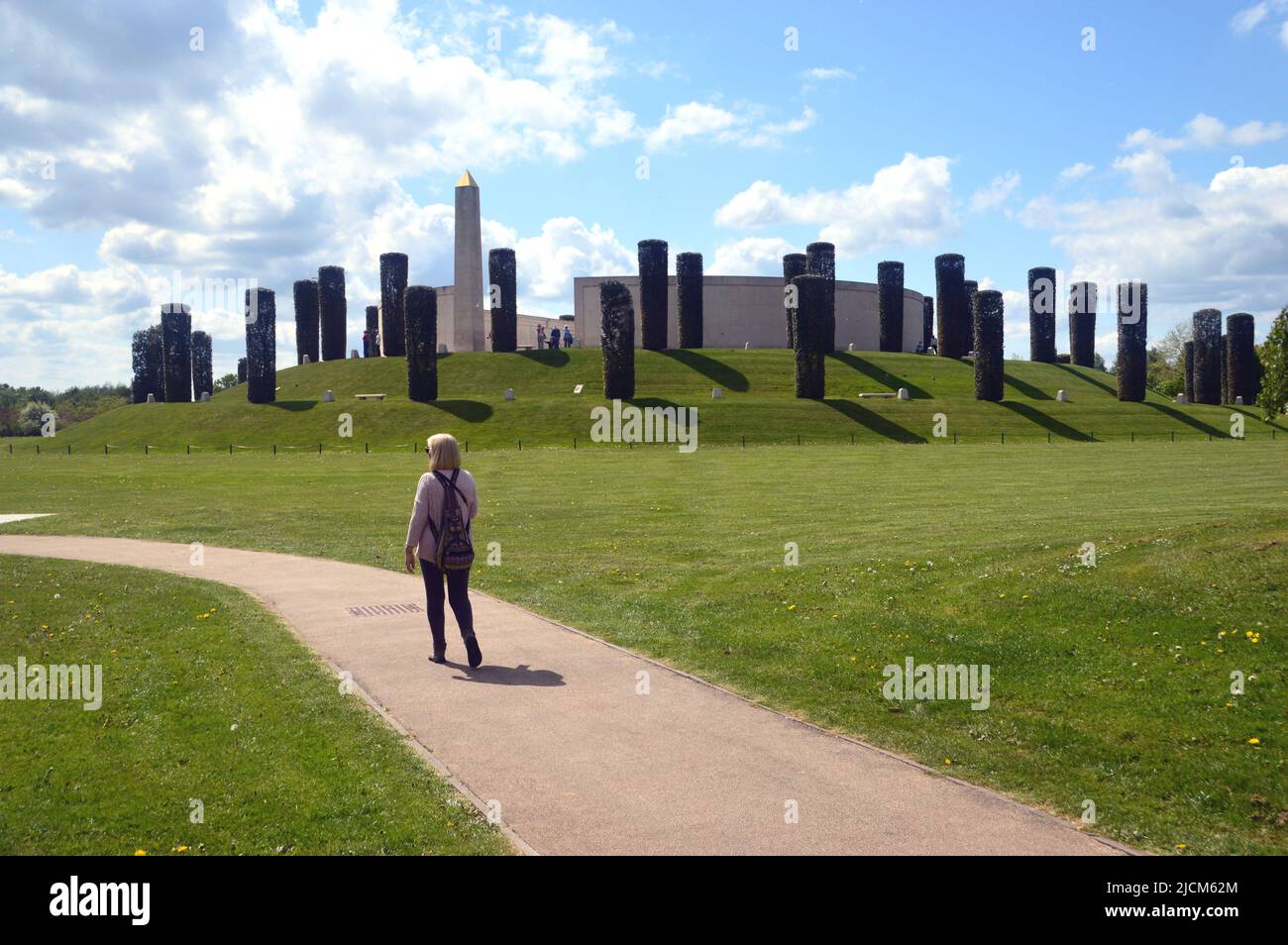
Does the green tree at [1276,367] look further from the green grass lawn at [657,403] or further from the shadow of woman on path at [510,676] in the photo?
the green grass lawn at [657,403]

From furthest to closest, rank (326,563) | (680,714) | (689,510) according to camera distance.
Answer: (689,510) < (326,563) < (680,714)

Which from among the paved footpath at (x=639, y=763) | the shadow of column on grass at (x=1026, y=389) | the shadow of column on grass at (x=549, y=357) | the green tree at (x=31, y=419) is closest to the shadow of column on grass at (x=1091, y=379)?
the shadow of column on grass at (x=1026, y=389)

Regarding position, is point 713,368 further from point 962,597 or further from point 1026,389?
point 962,597

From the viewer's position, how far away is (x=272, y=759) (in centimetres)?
762

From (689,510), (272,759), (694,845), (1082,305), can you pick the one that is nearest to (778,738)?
(694,845)

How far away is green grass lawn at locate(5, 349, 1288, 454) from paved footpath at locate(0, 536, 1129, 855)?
41.9 metres

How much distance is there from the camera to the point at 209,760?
301 inches

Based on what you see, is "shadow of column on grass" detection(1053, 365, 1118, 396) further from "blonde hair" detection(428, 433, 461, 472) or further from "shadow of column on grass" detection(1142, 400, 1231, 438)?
"blonde hair" detection(428, 433, 461, 472)

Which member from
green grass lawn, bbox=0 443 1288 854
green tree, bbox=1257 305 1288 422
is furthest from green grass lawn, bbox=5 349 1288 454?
green tree, bbox=1257 305 1288 422

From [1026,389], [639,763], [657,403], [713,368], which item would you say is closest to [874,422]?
[657,403]

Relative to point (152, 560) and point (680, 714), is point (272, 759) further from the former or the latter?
point (152, 560)

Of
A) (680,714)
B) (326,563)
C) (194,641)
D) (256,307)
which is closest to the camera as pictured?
(680,714)

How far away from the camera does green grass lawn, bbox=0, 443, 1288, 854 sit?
7.75 meters
